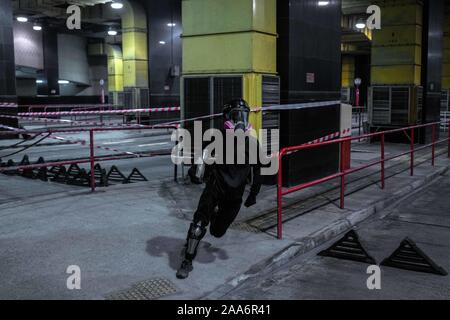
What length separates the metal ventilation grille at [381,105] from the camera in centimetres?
1848

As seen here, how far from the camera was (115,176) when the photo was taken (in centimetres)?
1117

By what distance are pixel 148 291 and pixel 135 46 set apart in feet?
71.7

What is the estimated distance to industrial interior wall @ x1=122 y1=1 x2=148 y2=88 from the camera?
25.1 m

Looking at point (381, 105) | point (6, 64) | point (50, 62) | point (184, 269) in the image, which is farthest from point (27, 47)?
point (184, 269)

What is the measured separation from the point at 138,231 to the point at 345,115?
258 inches

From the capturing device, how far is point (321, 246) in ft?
21.2

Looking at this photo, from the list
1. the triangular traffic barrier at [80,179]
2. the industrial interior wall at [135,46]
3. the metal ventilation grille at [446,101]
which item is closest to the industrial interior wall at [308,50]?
the triangular traffic barrier at [80,179]

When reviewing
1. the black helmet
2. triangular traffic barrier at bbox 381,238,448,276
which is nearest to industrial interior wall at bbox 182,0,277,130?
the black helmet

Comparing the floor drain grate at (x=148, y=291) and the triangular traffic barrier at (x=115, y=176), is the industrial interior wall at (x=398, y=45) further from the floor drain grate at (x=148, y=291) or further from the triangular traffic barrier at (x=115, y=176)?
the floor drain grate at (x=148, y=291)

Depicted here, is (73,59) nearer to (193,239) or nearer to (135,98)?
(135,98)

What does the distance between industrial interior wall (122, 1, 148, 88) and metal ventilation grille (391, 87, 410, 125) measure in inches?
484

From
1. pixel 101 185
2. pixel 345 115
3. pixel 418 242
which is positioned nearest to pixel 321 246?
pixel 418 242

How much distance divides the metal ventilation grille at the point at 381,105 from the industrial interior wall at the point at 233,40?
10229mm
